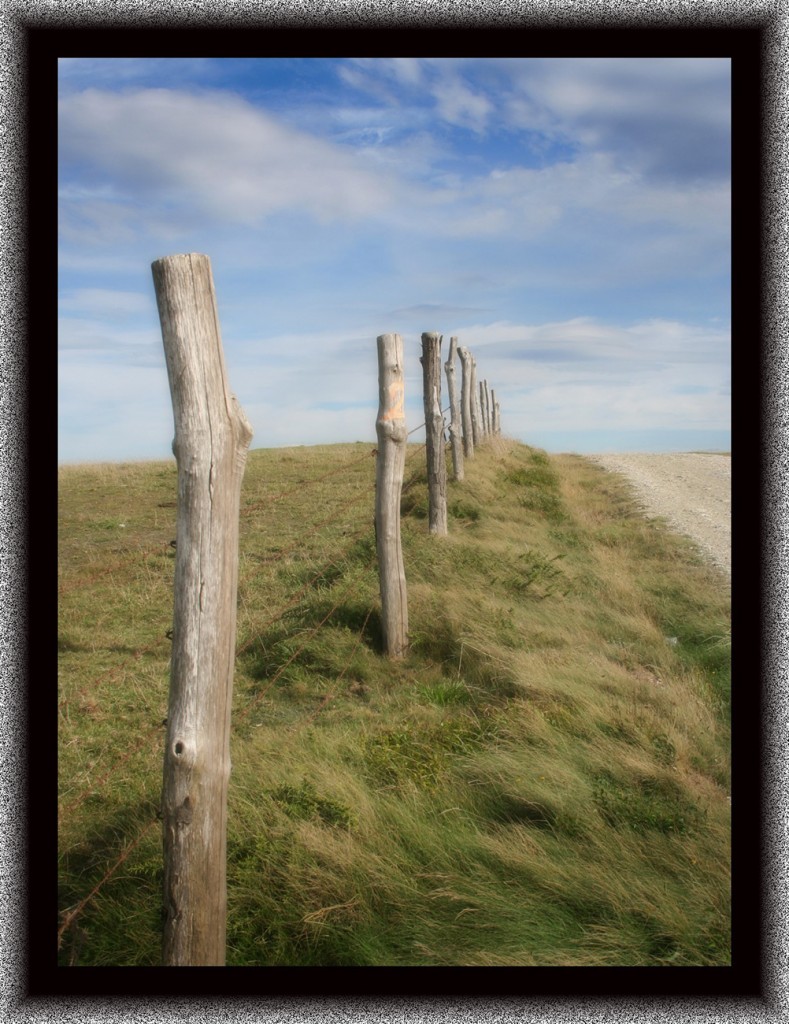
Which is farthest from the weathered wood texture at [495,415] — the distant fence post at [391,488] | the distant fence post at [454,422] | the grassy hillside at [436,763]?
the distant fence post at [391,488]

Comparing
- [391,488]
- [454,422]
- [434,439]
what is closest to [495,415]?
[454,422]

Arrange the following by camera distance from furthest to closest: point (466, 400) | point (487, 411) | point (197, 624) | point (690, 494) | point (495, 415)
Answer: point (495, 415) < point (487, 411) < point (690, 494) < point (466, 400) < point (197, 624)

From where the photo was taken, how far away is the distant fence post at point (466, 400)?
1461cm

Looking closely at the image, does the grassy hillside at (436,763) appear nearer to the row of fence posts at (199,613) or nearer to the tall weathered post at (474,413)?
the row of fence posts at (199,613)

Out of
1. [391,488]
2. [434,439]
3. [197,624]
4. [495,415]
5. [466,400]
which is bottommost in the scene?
[197,624]

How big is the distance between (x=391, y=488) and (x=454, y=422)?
20.2 feet

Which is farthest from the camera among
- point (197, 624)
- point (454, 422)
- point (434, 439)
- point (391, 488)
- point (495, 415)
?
point (495, 415)

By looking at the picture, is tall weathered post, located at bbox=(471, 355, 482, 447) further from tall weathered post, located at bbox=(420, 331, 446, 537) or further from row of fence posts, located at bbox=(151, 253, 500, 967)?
row of fence posts, located at bbox=(151, 253, 500, 967)

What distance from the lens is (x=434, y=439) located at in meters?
8.86

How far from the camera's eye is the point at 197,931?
101 inches

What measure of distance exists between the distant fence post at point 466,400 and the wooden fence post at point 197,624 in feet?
39.6

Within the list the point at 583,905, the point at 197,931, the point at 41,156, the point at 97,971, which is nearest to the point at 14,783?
the point at 97,971

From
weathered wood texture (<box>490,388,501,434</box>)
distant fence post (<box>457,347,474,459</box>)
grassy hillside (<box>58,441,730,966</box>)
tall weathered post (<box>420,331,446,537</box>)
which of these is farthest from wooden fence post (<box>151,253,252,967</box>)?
weathered wood texture (<box>490,388,501,434</box>)

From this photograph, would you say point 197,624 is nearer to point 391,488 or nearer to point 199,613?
point 199,613
